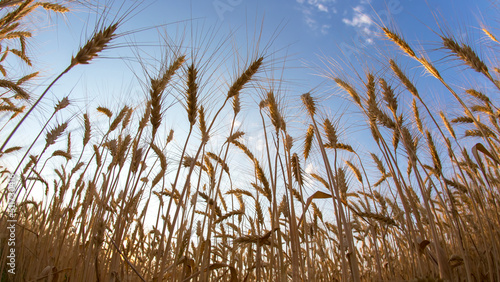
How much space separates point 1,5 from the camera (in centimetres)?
148

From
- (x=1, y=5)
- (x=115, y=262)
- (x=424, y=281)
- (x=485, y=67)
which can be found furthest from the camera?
(x=485, y=67)

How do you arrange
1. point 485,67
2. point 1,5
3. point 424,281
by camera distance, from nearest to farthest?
point 424,281 < point 1,5 < point 485,67

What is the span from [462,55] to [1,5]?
371 centimetres

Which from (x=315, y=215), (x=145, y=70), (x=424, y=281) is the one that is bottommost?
(x=424, y=281)

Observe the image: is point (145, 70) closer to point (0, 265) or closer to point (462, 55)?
point (0, 265)

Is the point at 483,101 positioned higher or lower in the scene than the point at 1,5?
higher

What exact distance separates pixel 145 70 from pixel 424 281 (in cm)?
227

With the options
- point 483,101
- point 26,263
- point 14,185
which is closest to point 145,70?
point 14,185

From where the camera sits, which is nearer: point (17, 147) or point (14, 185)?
point (14, 185)

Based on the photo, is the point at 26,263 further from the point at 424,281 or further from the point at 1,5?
the point at 424,281

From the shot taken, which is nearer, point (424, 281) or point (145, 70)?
point (424, 281)

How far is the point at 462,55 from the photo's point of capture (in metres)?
2.73

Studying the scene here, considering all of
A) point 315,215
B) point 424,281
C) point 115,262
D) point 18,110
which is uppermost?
point 18,110

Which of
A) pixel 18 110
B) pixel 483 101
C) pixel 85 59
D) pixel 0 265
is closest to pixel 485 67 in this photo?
pixel 483 101
